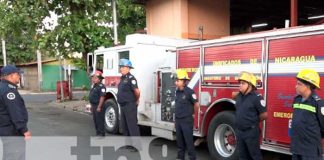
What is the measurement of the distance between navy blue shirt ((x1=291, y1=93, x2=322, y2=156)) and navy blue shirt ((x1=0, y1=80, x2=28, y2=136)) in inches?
135

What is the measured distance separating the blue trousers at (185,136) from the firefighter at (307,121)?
8.40 ft

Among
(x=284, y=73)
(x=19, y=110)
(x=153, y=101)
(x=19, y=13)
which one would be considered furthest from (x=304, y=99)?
(x=19, y=13)

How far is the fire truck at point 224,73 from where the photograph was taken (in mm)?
6082

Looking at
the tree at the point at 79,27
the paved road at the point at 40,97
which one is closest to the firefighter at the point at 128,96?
the tree at the point at 79,27

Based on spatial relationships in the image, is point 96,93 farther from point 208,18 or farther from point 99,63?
point 208,18

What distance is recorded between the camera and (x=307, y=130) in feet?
14.9

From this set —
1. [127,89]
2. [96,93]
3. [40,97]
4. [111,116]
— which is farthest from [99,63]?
[40,97]

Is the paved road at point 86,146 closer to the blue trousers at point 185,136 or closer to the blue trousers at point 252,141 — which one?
the blue trousers at point 185,136

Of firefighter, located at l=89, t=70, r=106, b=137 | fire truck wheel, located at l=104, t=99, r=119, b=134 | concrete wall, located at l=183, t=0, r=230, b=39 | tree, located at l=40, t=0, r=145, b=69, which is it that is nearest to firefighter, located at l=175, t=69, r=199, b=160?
firefighter, located at l=89, t=70, r=106, b=137

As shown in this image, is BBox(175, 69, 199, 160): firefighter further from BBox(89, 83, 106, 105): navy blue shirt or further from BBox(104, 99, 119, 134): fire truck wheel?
BBox(104, 99, 119, 134): fire truck wheel

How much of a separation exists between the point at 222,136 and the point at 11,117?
12.1 feet

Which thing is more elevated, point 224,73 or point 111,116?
point 224,73

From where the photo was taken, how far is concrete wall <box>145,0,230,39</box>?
13.7m

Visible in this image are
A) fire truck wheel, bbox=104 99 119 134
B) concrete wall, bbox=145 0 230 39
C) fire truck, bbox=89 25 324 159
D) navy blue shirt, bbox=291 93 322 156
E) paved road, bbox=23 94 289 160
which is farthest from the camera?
concrete wall, bbox=145 0 230 39
